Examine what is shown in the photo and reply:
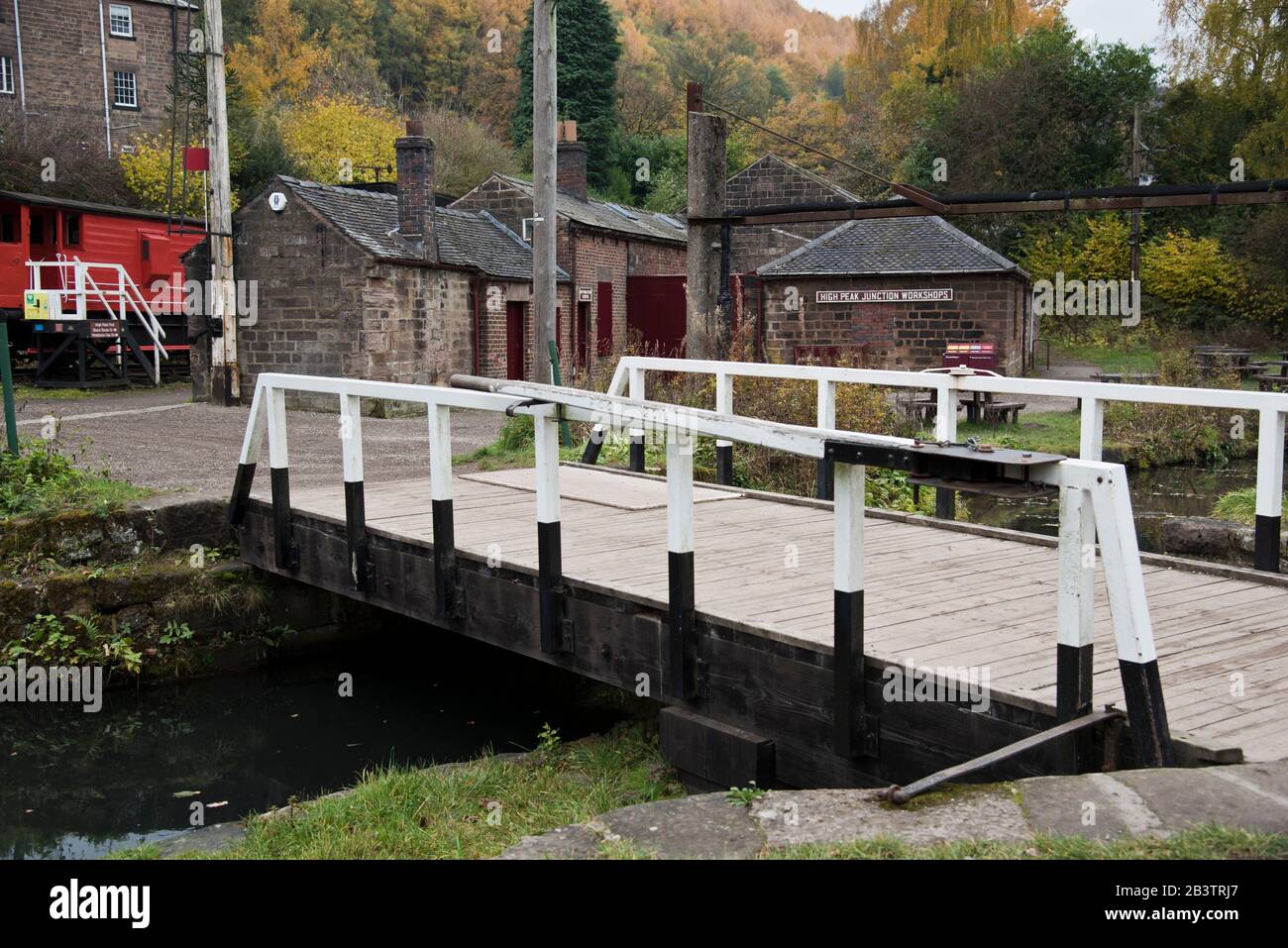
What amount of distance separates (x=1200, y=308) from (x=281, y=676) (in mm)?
32622

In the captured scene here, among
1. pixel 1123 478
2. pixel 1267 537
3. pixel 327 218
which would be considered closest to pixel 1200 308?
pixel 327 218

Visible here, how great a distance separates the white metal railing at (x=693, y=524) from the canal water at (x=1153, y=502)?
6252 mm

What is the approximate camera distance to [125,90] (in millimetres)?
42469

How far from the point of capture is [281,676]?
8.91 m

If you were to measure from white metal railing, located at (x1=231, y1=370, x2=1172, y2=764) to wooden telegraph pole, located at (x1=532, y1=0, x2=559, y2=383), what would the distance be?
557cm

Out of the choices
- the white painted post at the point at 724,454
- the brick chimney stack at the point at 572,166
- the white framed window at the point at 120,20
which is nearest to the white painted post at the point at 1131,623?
the white painted post at the point at 724,454

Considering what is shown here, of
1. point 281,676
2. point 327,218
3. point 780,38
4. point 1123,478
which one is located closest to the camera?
point 1123,478

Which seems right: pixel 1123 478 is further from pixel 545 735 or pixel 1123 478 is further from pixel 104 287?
pixel 104 287

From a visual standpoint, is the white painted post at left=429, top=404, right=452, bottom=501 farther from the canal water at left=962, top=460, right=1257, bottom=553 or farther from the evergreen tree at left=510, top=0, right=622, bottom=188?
the evergreen tree at left=510, top=0, right=622, bottom=188

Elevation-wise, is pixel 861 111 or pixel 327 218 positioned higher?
pixel 861 111

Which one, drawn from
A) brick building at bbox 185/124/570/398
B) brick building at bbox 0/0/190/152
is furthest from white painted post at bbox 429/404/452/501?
brick building at bbox 0/0/190/152

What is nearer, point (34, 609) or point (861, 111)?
point (34, 609)

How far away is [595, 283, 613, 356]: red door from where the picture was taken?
28844 mm
